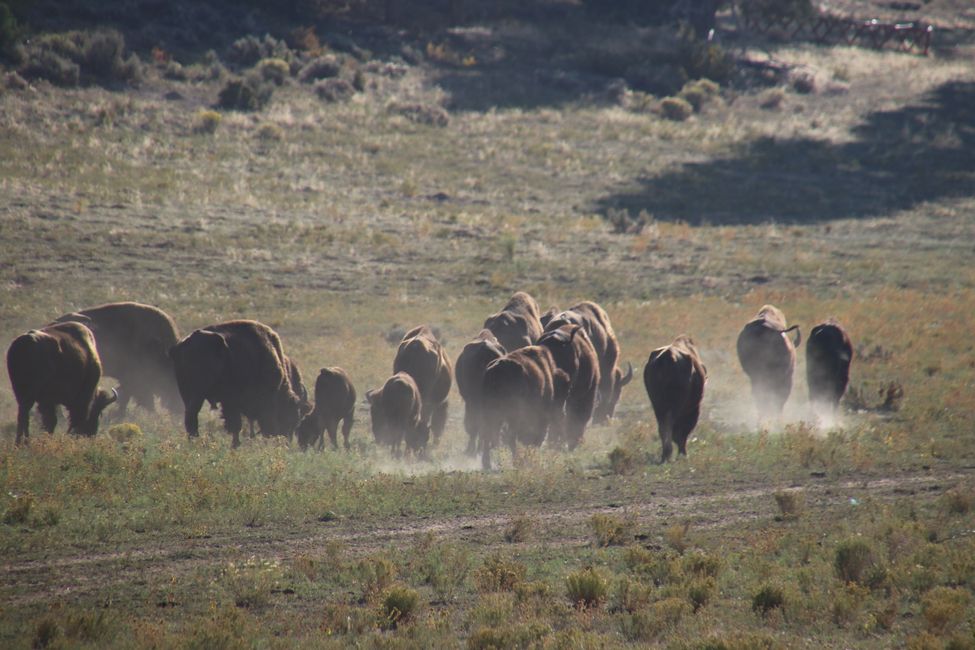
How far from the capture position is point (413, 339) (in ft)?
65.6

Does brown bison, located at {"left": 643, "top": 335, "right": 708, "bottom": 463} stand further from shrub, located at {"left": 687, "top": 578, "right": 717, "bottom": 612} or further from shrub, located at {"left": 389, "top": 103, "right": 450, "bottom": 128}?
shrub, located at {"left": 389, "top": 103, "right": 450, "bottom": 128}

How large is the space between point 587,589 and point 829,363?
1187 cm

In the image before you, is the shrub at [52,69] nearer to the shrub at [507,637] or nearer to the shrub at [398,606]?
the shrub at [398,606]

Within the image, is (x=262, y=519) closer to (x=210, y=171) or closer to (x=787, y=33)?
(x=210, y=171)

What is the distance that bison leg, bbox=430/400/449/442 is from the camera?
798 inches

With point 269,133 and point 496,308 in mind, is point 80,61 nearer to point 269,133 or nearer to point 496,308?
point 269,133

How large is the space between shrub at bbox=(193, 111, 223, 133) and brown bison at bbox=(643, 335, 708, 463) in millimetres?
34979

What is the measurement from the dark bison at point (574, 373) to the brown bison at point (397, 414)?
2476mm

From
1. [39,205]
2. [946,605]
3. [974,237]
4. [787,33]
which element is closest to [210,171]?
[39,205]

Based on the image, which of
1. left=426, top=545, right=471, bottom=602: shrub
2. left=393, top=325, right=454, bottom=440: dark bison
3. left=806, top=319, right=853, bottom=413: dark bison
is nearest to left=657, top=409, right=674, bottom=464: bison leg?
left=393, top=325, right=454, bottom=440: dark bison

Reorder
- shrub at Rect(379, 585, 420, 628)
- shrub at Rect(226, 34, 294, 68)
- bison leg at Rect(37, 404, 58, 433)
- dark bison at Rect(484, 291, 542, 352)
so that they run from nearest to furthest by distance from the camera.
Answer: shrub at Rect(379, 585, 420, 628), bison leg at Rect(37, 404, 58, 433), dark bison at Rect(484, 291, 542, 352), shrub at Rect(226, 34, 294, 68)

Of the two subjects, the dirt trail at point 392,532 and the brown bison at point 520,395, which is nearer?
the dirt trail at point 392,532

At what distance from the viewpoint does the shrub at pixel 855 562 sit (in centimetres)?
1080

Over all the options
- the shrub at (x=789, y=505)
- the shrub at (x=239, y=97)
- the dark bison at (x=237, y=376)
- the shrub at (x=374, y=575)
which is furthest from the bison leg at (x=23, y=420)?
the shrub at (x=239, y=97)
